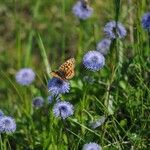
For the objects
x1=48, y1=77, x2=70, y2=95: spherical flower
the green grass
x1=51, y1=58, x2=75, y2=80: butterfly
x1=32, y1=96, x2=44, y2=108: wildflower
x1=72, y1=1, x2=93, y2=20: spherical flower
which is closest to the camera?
x1=51, y1=58, x2=75, y2=80: butterfly

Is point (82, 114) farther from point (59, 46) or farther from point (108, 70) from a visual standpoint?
point (59, 46)

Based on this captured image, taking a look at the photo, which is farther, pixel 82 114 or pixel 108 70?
pixel 108 70

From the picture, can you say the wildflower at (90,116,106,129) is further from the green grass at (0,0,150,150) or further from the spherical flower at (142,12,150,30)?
the spherical flower at (142,12,150,30)

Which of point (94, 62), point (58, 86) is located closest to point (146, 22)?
point (94, 62)

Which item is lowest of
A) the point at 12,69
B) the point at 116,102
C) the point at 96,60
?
the point at 12,69

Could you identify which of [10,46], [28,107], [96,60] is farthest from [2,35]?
[96,60]

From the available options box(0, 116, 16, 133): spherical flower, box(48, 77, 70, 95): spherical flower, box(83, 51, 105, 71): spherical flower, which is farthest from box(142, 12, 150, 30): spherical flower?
box(0, 116, 16, 133): spherical flower

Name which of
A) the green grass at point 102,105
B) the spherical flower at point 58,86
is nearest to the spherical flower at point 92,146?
the green grass at point 102,105

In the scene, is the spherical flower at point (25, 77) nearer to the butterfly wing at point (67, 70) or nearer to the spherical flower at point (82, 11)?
the spherical flower at point (82, 11)
